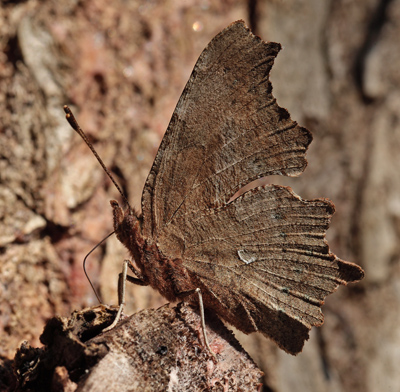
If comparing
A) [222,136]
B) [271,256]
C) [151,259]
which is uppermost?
[222,136]

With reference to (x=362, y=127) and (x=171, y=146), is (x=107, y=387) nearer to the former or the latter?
(x=171, y=146)

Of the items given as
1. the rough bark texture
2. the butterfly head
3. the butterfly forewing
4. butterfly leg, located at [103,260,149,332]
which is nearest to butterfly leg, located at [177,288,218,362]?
the butterfly forewing

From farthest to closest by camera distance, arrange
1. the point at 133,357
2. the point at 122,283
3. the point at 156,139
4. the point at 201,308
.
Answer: the point at 156,139 → the point at 122,283 → the point at 201,308 → the point at 133,357

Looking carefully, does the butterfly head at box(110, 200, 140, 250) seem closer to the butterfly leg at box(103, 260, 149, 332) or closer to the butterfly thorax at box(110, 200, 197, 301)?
the butterfly thorax at box(110, 200, 197, 301)

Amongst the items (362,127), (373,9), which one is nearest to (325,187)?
(362,127)

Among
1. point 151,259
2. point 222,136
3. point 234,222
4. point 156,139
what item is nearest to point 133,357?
point 151,259

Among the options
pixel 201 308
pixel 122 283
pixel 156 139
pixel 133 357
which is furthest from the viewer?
pixel 156 139

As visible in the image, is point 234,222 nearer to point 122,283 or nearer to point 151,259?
point 151,259
